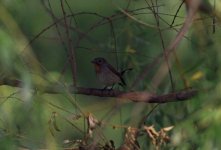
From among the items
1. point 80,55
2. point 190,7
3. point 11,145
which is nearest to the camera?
point 190,7

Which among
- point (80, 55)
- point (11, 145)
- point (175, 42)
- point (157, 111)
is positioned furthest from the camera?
point (80, 55)

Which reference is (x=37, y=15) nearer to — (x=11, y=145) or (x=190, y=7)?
(x=11, y=145)

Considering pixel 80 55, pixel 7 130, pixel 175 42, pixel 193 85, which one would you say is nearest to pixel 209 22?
pixel 193 85

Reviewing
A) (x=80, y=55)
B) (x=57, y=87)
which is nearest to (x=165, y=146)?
(x=57, y=87)

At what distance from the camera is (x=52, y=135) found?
350 centimetres

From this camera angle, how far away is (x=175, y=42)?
246cm

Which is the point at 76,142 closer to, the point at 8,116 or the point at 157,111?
the point at 8,116

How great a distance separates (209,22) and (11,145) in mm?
1476

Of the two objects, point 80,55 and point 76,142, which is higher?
point 80,55

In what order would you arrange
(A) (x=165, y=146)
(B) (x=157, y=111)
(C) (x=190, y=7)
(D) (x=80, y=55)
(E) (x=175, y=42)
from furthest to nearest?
(D) (x=80, y=55) < (B) (x=157, y=111) < (A) (x=165, y=146) < (C) (x=190, y=7) < (E) (x=175, y=42)

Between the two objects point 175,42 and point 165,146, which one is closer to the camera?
point 175,42

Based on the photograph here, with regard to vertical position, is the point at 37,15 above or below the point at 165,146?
above

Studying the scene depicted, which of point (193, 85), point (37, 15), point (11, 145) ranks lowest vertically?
point (11, 145)

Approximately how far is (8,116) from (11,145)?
12.3 inches
